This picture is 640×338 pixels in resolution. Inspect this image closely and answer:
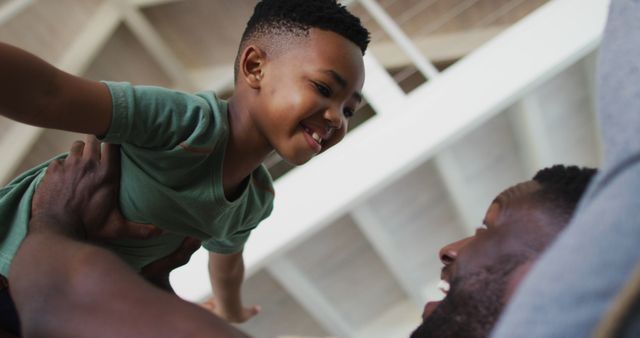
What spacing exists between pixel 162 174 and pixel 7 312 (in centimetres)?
29

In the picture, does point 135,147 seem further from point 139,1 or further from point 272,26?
point 139,1

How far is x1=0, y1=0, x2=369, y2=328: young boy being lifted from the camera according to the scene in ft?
2.85

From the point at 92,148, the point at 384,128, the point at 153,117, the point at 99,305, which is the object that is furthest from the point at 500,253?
the point at 384,128

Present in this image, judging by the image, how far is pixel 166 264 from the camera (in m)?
1.00

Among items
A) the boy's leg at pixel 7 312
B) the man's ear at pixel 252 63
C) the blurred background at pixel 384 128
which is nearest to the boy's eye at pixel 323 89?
the man's ear at pixel 252 63

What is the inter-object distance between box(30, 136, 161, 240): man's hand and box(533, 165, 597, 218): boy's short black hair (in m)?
0.57

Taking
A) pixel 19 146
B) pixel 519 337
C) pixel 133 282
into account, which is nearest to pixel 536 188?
pixel 519 337

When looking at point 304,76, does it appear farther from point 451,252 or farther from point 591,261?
point 591,261

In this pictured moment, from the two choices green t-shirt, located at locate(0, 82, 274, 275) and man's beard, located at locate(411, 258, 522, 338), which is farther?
green t-shirt, located at locate(0, 82, 274, 275)

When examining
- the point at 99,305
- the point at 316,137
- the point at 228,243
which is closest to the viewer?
the point at 99,305

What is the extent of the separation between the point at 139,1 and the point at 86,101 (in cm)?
178

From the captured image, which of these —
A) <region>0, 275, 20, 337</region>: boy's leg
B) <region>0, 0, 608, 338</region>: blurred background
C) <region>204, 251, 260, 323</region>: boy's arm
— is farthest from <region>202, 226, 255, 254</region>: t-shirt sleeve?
<region>0, 0, 608, 338</region>: blurred background

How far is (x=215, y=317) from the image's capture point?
0.61 m

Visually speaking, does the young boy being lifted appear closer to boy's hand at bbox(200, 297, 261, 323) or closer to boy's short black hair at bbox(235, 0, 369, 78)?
boy's short black hair at bbox(235, 0, 369, 78)
